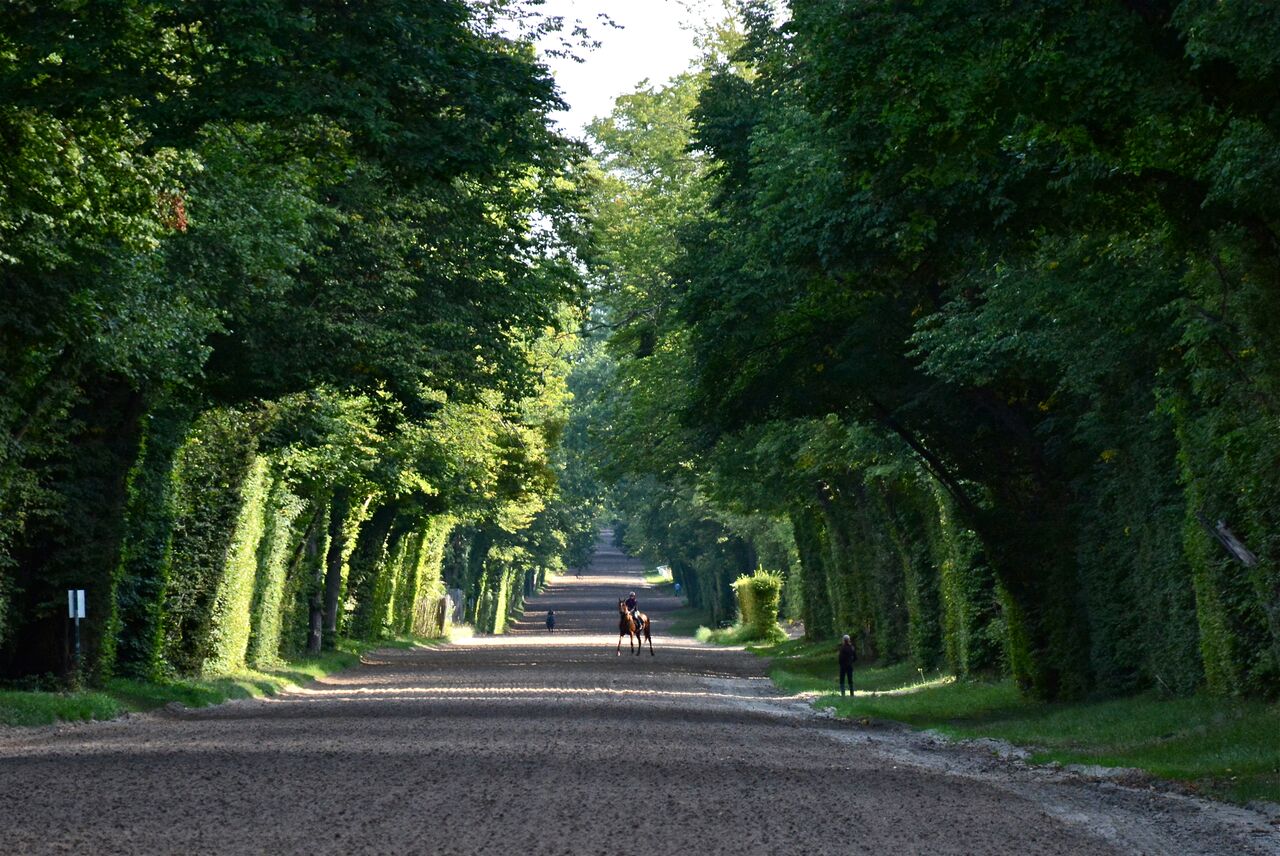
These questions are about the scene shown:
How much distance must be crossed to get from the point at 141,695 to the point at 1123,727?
15449mm

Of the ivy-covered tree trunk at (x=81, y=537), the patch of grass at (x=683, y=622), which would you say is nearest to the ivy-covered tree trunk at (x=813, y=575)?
the patch of grass at (x=683, y=622)

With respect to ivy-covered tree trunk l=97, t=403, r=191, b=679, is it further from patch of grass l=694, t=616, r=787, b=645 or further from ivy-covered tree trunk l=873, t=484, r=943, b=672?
patch of grass l=694, t=616, r=787, b=645

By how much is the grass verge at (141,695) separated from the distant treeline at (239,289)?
0.66 m

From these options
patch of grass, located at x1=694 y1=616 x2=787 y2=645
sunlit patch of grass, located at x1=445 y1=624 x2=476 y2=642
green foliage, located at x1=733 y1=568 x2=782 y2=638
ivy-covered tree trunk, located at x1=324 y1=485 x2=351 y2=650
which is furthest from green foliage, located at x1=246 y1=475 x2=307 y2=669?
sunlit patch of grass, located at x1=445 y1=624 x2=476 y2=642

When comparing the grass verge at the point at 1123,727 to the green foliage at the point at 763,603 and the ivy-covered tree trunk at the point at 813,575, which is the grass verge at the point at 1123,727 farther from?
the green foliage at the point at 763,603

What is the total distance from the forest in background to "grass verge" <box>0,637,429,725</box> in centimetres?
991

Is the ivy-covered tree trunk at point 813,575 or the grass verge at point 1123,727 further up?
the ivy-covered tree trunk at point 813,575

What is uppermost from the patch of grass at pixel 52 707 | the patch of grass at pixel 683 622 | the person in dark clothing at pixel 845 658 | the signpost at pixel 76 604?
the patch of grass at pixel 683 622

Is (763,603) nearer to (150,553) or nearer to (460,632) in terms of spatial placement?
(460,632)

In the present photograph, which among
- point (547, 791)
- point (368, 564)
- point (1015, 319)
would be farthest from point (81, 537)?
point (368, 564)

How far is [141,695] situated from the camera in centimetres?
2828

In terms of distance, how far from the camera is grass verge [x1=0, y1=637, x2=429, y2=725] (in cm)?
2378

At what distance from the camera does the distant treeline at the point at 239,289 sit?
52.3 feet

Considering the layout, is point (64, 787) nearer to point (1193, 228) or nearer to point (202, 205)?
point (202, 205)
